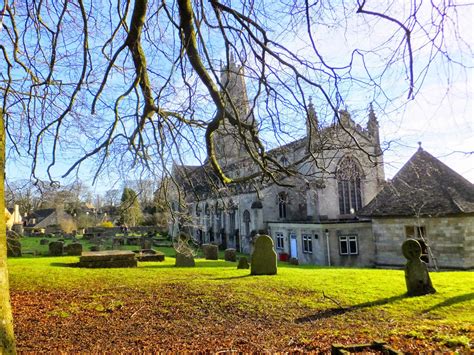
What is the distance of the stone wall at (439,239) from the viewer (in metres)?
20.3

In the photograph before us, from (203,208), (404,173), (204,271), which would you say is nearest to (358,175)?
(204,271)

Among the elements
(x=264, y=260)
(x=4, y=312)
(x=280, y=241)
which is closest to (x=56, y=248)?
(x=264, y=260)

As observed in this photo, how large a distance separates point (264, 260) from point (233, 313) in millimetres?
5455

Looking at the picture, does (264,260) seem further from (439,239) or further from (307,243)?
(307,243)

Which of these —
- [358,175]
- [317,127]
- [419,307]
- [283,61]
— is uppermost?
[283,61]

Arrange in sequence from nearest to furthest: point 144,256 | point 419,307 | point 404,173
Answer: point 419,307
point 144,256
point 404,173

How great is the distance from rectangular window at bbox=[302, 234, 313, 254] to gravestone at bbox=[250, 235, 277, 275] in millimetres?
15828

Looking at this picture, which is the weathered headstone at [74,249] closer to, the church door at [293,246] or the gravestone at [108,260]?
the gravestone at [108,260]

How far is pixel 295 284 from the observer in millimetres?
11359

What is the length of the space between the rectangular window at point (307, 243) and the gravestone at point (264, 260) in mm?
15828

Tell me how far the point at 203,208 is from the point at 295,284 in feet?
126

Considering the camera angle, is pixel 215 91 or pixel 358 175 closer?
pixel 215 91

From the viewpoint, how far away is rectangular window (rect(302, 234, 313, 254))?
28766 mm

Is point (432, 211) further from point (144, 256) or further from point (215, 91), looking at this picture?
point (215, 91)
